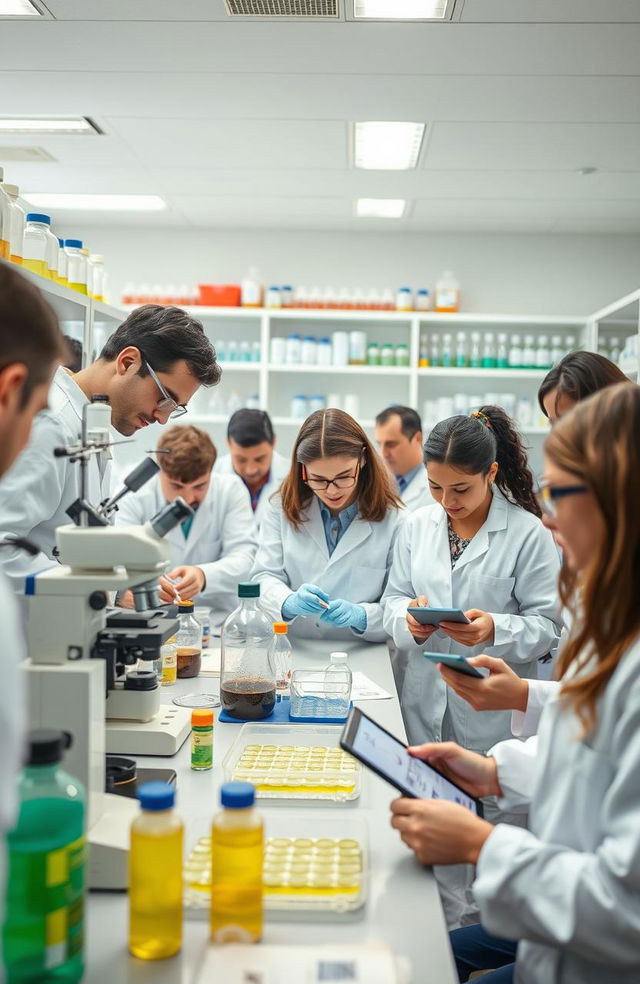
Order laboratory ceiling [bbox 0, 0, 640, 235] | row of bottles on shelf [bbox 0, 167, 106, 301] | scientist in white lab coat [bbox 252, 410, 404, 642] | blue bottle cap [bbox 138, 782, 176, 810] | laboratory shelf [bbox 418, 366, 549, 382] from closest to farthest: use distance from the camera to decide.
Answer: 1. blue bottle cap [bbox 138, 782, 176, 810]
2. row of bottles on shelf [bbox 0, 167, 106, 301]
3. scientist in white lab coat [bbox 252, 410, 404, 642]
4. laboratory ceiling [bbox 0, 0, 640, 235]
5. laboratory shelf [bbox 418, 366, 549, 382]

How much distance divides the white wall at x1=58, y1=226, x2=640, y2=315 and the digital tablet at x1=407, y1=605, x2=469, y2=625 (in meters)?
4.08

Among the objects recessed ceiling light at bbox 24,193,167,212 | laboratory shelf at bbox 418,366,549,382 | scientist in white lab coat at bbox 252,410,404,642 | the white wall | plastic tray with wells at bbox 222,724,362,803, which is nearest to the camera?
plastic tray with wells at bbox 222,724,362,803

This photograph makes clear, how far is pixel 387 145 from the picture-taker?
13.3 feet

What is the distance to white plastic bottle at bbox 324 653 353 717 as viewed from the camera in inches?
77.6

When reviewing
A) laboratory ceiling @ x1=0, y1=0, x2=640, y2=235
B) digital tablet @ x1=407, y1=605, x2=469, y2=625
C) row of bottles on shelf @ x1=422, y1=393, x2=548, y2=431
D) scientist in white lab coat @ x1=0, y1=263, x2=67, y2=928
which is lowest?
digital tablet @ x1=407, y1=605, x2=469, y2=625

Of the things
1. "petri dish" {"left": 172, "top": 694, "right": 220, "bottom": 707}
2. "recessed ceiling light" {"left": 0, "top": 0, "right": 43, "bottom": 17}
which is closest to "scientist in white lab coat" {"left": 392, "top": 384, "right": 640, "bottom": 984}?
"petri dish" {"left": 172, "top": 694, "right": 220, "bottom": 707}

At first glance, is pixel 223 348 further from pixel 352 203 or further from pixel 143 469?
pixel 143 469

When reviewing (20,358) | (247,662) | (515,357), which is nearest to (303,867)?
(20,358)

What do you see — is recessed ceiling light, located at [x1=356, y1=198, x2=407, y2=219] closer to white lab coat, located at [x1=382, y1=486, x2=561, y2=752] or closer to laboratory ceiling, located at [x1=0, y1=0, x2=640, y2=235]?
laboratory ceiling, located at [x1=0, y1=0, x2=640, y2=235]

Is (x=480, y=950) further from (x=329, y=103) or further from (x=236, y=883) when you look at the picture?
(x=329, y=103)

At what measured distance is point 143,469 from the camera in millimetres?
1382

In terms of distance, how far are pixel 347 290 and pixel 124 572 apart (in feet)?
15.1

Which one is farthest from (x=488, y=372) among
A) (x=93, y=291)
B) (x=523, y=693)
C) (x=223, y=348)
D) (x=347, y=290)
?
(x=523, y=693)

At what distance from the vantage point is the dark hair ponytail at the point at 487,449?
7.72 feet
